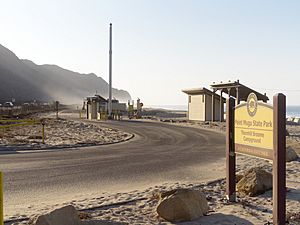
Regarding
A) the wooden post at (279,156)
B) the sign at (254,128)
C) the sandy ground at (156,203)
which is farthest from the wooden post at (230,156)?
the wooden post at (279,156)

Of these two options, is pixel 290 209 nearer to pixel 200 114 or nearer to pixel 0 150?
pixel 0 150

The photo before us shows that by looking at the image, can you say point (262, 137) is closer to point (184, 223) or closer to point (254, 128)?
point (254, 128)

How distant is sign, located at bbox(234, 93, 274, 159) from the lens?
7.60 m

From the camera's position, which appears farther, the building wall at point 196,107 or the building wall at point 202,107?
the building wall at point 196,107

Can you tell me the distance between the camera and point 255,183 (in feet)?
30.2

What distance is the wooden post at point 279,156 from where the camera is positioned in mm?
7027

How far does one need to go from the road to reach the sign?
3.37 m

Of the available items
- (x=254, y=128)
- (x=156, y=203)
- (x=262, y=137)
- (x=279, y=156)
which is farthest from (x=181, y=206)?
(x=254, y=128)

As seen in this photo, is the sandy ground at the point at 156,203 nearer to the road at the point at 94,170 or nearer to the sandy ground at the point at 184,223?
the sandy ground at the point at 184,223

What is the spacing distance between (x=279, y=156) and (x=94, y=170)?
7470 millimetres

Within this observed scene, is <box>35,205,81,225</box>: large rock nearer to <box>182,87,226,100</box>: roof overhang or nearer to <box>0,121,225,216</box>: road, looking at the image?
<box>0,121,225,216</box>: road

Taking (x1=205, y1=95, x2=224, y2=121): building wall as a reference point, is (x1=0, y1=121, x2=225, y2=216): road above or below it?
below

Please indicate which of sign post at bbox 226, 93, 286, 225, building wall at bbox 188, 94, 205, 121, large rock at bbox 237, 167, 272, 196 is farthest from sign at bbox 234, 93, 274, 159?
building wall at bbox 188, 94, 205, 121

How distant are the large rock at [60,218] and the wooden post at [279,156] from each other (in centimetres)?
339
